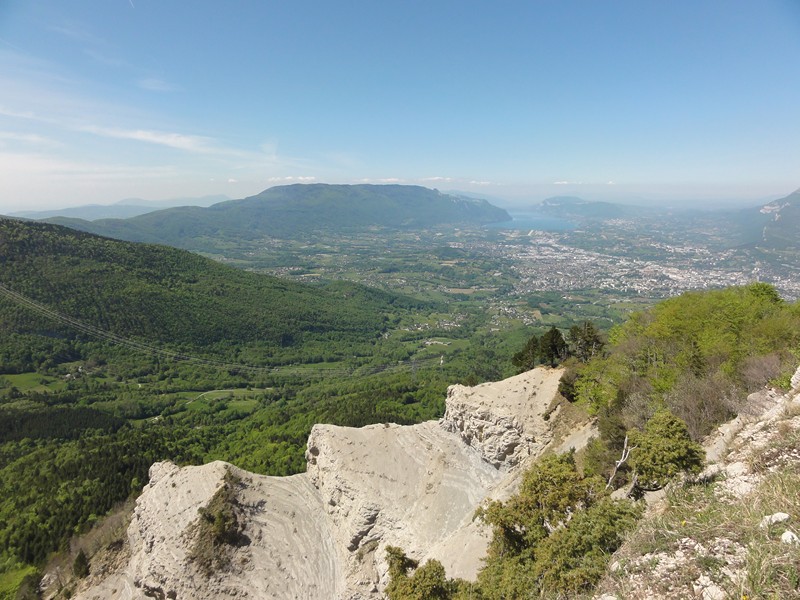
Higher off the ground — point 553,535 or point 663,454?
point 663,454

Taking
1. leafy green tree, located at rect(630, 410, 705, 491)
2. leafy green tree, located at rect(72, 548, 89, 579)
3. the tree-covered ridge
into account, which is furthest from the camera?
the tree-covered ridge

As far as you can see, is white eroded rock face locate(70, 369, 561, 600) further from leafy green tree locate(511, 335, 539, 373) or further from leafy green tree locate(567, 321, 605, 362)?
leafy green tree locate(511, 335, 539, 373)

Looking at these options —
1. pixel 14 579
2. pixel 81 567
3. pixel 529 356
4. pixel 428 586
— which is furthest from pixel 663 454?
pixel 14 579

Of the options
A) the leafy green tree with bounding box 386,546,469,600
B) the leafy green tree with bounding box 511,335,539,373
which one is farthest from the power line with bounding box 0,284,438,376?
the leafy green tree with bounding box 386,546,469,600

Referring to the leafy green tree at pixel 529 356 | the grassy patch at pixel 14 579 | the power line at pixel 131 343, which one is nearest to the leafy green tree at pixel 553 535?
the leafy green tree at pixel 529 356

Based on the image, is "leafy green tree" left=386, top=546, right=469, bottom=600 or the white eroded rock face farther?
the white eroded rock face

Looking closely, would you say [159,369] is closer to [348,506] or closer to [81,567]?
[81,567]

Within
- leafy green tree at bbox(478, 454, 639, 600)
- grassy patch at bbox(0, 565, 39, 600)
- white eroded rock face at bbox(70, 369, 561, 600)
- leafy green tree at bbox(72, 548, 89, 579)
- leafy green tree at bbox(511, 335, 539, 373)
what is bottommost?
grassy patch at bbox(0, 565, 39, 600)
